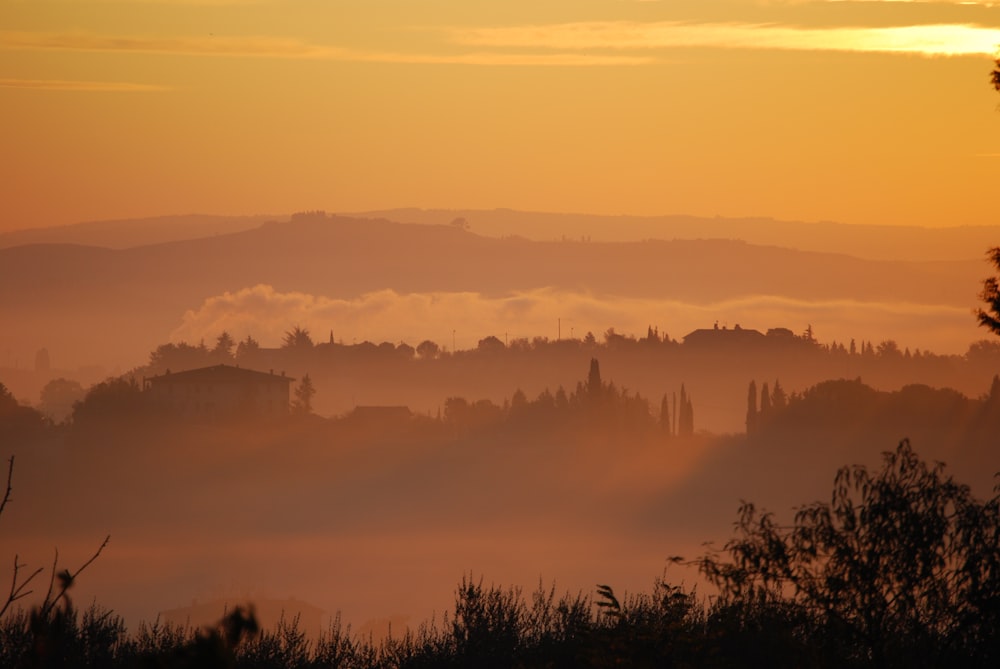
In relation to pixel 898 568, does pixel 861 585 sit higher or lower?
lower

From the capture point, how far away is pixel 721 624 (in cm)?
2894

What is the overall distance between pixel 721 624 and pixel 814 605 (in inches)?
226

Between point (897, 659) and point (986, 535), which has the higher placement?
point (986, 535)

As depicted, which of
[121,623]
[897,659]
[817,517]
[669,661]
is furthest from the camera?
[121,623]

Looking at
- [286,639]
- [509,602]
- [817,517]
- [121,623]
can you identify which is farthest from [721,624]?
[121,623]

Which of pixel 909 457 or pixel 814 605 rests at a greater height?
pixel 909 457

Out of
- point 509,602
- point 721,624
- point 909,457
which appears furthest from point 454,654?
point 909,457

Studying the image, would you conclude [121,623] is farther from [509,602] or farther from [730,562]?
[730,562]

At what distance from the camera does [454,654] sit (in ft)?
113

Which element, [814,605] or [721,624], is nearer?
[814,605]

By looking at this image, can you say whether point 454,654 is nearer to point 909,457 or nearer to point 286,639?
point 286,639

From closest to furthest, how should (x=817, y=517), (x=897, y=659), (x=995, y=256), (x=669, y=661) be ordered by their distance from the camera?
(x=897, y=659) < (x=817, y=517) < (x=669, y=661) < (x=995, y=256)

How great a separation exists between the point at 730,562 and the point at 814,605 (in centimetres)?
203

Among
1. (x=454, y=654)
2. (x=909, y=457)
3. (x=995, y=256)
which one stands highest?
(x=995, y=256)
